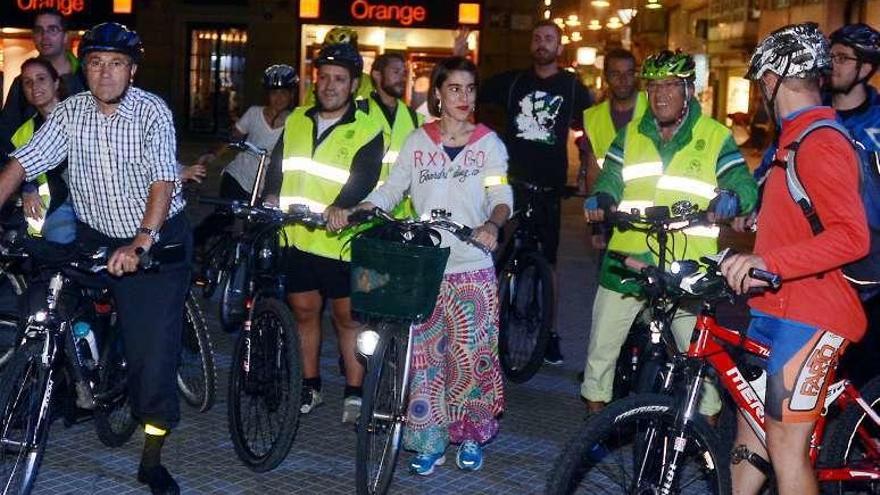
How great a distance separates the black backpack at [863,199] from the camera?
169 inches

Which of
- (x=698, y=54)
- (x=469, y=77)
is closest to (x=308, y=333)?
(x=469, y=77)

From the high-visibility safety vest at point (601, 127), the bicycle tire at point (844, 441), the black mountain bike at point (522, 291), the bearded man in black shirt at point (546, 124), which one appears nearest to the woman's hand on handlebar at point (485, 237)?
the bicycle tire at point (844, 441)

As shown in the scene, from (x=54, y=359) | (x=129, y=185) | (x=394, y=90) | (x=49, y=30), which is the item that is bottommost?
(x=54, y=359)

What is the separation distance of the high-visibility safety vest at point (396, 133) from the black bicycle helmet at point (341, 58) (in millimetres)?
262

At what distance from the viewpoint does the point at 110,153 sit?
5344 mm

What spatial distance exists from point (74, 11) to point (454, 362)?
1983cm

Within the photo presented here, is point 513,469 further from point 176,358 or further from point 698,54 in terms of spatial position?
point 698,54

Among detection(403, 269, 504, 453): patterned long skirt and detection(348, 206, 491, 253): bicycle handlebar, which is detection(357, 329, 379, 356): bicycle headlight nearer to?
detection(403, 269, 504, 453): patterned long skirt

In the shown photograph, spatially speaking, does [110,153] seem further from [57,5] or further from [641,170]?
[57,5]

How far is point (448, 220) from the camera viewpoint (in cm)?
548

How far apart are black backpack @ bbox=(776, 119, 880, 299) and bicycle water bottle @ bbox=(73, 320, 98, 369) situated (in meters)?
3.01

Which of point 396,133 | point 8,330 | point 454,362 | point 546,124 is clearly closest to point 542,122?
point 546,124

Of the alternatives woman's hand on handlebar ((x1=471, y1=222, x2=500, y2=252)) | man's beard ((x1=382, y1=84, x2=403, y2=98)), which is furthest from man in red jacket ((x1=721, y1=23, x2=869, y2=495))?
man's beard ((x1=382, y1=84, x2=403, y2=98))

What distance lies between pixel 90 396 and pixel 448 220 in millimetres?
1731
